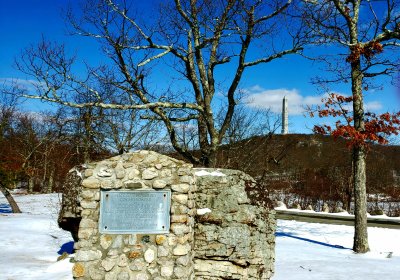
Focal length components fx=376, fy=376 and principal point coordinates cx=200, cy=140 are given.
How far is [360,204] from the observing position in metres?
11.6

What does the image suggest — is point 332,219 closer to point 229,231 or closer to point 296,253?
point 296,253

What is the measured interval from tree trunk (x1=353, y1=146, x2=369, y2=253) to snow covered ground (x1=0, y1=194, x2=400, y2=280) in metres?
0.37

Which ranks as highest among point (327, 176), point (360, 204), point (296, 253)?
point (327, 176)

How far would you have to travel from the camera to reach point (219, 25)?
11.3 metres

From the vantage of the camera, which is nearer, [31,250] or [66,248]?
[31,250]

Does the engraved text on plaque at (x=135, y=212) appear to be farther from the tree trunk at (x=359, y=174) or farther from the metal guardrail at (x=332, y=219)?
the metal guardrail at (x=332, y=219)

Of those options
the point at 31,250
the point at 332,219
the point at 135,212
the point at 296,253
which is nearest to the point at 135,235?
the point at 135,212

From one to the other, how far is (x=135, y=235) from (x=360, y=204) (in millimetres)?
8847

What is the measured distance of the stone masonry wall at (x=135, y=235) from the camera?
486cm

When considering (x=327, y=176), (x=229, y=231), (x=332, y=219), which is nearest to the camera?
(x=229, y=231)

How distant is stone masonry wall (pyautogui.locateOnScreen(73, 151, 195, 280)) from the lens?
486 centimetres

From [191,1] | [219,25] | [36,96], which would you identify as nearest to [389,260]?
→ [219,25]

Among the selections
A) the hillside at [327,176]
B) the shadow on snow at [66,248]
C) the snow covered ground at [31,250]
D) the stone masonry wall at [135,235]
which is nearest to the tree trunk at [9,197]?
the snow covered ground at [31,250]

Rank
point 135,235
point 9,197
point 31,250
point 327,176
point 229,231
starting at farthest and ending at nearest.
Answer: point 327,176
point 9,197
point 31,250
point 229,231
point 135,235
